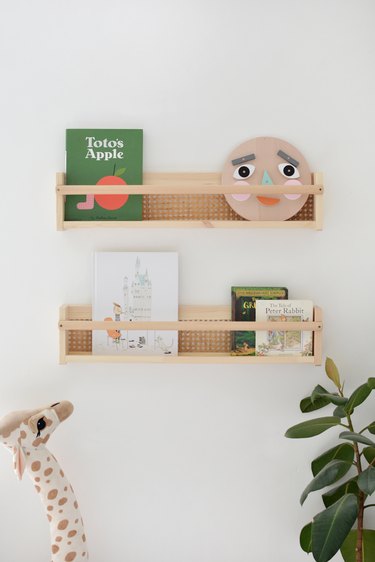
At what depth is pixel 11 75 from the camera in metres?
1.96

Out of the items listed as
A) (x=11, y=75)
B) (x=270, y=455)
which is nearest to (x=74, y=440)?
(x=270, y=455)

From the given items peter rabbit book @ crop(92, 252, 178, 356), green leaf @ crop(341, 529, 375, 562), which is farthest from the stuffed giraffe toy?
green leaf @ crop(341, 529, 375, 562)

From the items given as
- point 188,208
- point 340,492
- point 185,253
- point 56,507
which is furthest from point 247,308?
point 56,507

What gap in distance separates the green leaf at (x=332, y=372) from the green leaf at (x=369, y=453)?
0.64 ft

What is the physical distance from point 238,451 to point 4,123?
1274 mm

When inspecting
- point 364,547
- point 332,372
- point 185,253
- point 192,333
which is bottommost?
point 364,547

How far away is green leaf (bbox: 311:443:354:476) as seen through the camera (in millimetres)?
1906

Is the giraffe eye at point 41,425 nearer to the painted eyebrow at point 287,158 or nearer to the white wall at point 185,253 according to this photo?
the white wall at point 185,253

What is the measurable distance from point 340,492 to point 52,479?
2.80 ft

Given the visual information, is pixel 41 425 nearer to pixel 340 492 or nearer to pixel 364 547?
pixel 340 492

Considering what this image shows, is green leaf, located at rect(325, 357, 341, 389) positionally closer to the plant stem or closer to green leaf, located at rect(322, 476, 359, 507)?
the plant stem

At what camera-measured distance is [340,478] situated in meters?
1.84

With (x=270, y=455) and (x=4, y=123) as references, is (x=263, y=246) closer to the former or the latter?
(x=270, y=455)

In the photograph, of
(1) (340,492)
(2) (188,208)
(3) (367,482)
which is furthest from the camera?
(2) (188,208)
